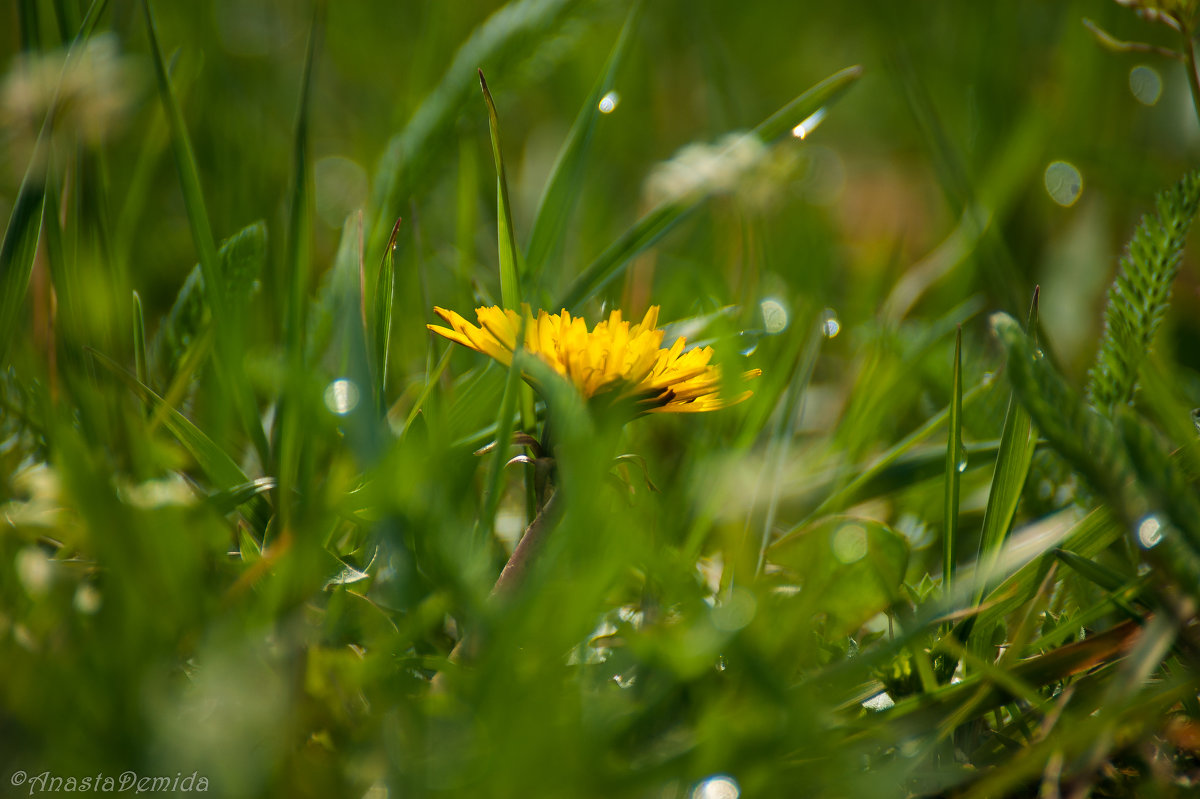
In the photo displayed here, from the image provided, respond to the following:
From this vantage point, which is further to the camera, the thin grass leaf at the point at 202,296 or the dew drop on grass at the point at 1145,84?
the dew drop on grass at the point at 1145,84

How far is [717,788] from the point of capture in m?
0.42

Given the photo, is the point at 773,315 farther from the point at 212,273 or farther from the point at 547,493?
the point at 212,273

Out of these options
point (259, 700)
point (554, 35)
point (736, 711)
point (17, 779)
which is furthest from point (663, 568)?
Result: point (554, 35)

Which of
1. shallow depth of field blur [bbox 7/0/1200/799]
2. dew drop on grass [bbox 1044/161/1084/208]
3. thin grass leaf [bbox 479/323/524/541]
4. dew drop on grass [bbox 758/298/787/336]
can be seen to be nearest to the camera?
shallow depth of field blur [bbox 7/0/1200/799]

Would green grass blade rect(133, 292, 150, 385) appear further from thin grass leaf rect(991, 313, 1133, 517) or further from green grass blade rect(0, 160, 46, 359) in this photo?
thin grass leaf rect(991, 313, 1133, 517)

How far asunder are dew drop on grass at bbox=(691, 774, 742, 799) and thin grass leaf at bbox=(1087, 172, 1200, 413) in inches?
16.4

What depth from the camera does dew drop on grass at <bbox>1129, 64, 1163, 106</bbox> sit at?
1.43 metres

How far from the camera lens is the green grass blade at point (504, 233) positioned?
23.7 inches

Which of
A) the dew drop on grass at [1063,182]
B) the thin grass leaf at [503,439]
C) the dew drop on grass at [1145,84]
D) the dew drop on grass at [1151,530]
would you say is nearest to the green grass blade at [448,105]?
the thin grass leaf at [503,439]

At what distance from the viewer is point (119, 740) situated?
361 mm

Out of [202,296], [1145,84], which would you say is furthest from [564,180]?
[1145,84]

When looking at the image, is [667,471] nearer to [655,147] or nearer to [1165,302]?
[1165,302]

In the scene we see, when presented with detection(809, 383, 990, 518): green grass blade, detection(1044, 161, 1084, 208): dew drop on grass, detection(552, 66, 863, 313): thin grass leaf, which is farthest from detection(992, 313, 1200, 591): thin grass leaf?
detection(1044, 161, 1084, 208): dew drop on grass

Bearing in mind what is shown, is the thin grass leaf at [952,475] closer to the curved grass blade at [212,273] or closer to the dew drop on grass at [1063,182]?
the curved grass blade at [212,273]
